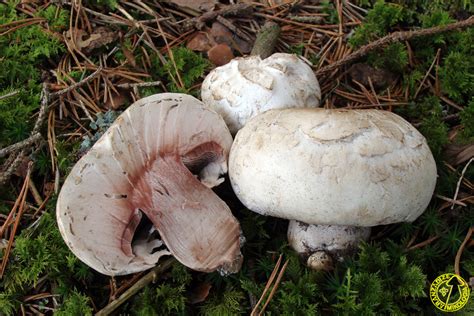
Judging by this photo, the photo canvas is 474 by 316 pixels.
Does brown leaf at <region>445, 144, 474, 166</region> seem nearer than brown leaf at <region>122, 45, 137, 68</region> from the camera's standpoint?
Yes

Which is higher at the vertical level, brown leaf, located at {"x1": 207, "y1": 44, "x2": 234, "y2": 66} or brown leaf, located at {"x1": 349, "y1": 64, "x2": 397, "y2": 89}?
brown leaf, located at {"x1": 207, "y1": 44, "x2": 234, "y2": 66}

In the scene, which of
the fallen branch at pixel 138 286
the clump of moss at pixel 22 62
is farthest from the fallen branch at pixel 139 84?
the fallen branch at pixel 138 286

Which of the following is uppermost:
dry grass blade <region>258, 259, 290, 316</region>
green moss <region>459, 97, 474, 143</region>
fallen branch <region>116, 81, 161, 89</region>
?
fallen branch <region>116, 81, 161, 89</region>

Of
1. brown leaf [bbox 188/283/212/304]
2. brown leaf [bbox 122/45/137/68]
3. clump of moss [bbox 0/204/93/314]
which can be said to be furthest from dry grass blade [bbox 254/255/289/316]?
brown leaf [bbox 122/45/137/68]

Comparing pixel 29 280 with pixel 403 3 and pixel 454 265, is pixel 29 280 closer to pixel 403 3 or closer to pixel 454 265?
pixel 454 265

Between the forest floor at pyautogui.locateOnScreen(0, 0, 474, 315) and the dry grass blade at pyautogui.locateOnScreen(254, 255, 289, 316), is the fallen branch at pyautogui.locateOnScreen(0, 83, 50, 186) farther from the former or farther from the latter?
the dry grass blade at pyautogui.locateOnScreen(254, 255, 289, 316)

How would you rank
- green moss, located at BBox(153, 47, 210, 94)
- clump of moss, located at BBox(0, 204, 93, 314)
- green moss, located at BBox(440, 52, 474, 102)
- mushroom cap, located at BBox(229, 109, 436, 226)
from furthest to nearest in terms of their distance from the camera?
green moss, located at BBox(153, 47, 210, 94)
green moss, located at BBox(440, 52, 474, 102)
clump of moss, located at BBox(0, 204, 93, 314)
mushroom cap, located at BBox(229, 109, 436, 226)

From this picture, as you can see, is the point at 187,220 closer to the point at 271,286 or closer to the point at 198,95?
the point at 271,286

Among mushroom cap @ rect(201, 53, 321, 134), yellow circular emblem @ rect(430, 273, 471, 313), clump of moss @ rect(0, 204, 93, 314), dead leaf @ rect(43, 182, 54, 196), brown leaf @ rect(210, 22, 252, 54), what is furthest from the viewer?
brown leaf @ rect(210, 22, 252, 54)
